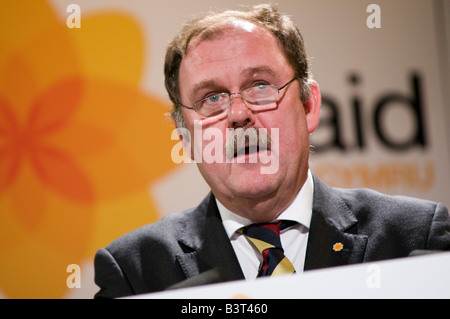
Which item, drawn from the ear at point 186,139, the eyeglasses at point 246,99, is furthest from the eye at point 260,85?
the ear at point 186,139

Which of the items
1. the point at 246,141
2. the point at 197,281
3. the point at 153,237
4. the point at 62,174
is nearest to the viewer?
the point at 197,281

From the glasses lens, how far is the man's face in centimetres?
2

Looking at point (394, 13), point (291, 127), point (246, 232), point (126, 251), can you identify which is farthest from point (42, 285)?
point (394, 13)

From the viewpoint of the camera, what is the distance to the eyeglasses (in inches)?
63.1

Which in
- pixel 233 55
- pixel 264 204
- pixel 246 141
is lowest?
pixel 264 204

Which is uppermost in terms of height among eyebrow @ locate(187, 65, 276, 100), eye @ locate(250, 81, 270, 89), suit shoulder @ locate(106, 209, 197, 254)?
eyebrow @ locate(187, 65, 276, 100)

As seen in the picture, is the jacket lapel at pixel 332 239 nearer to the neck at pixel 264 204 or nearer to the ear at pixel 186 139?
the neck at pixel 264 204

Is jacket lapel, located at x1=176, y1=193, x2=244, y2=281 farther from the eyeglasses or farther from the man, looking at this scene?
the eyeglasses

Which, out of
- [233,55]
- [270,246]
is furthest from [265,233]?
[233,55]

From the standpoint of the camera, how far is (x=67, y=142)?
2.28m

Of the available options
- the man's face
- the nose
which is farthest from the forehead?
the nose

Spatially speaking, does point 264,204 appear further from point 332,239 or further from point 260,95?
point 260,95

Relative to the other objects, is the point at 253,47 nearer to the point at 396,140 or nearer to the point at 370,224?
the point at 370,224

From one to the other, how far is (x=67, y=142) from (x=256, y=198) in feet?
3.52
